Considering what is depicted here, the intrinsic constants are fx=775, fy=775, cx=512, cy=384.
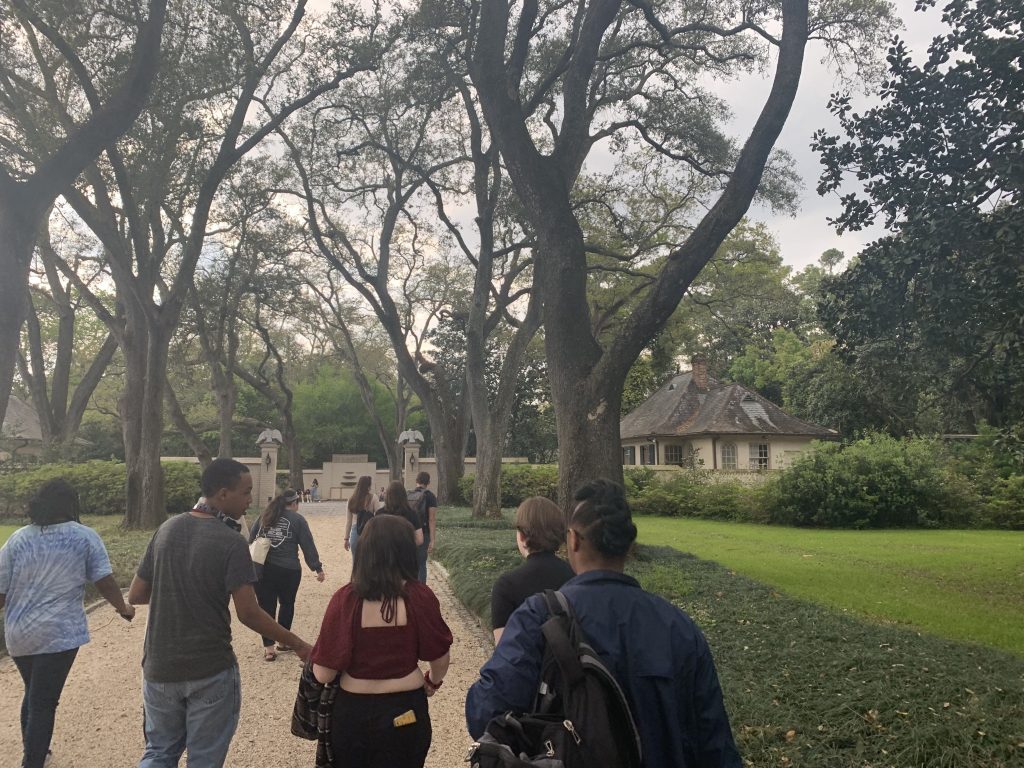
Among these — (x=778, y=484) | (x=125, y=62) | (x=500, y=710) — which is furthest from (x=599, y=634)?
(x=778, y=484)

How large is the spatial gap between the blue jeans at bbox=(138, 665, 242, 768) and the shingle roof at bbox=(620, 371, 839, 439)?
28.5 m

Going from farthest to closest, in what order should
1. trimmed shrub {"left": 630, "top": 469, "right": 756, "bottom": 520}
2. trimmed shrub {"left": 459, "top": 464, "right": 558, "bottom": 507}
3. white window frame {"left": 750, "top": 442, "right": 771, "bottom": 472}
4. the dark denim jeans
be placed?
white window frame {"left": 750, "top": 442, "right": 771, "bottom": 472} < trimmed shrub {"left": 459, "top": 464, "right": 558, "bottom": 507} < trimmed shrub {"left": 630, "top": 469, "right": 756, "bottom": 520} < the dark denim jeans

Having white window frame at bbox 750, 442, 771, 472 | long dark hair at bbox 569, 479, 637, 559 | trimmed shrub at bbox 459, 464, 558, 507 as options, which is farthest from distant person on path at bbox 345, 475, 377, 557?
white window frame at bbox 750, 442, 771, 472

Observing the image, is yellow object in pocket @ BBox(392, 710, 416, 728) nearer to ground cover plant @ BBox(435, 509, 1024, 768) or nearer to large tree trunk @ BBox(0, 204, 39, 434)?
ground cover plant @ BBox(435, 509, 1024, 768)

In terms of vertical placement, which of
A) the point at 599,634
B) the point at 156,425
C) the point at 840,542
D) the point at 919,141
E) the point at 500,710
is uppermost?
the point at 919,141

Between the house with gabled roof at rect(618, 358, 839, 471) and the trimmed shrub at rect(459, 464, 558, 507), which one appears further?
the house with gabled roof at rect(618, 358, 839, 471)

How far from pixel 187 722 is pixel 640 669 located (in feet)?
7.93

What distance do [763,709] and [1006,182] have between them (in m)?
5.29

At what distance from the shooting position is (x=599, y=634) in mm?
2090

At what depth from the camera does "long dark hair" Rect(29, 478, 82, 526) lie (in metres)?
4.42

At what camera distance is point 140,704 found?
6.20 metres

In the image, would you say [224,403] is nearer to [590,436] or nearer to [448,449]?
[448,449]

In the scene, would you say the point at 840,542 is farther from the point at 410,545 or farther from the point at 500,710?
the point at 500,710

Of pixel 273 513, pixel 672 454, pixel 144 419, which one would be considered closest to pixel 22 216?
pixel 273 513
